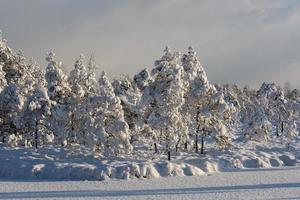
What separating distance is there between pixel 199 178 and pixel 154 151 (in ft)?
48.1

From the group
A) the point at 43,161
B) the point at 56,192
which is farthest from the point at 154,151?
the point at 56,192

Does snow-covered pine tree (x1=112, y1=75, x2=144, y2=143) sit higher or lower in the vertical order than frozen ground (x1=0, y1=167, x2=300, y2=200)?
higher

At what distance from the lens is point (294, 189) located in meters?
28.0

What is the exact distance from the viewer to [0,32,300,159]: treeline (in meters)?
41.3

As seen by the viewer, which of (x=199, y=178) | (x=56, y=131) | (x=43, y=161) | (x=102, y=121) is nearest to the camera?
Result: (x=199, y=178)

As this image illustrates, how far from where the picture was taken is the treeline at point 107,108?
41.3m

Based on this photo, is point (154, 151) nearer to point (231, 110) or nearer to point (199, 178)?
point (231, 110)

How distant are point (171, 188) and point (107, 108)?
45.8 ft

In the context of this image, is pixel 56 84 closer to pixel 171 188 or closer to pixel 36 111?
pixel 36 111

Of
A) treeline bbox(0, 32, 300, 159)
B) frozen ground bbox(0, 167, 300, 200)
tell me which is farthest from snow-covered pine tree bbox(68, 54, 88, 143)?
frozen ground bbox(0, 167, 300, 200)

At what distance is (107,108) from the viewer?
1624 inches

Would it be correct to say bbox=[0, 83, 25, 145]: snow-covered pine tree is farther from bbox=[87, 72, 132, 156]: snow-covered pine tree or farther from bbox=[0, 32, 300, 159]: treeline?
bbox=[87, 72, 132, 156]: snow-covered pine tree

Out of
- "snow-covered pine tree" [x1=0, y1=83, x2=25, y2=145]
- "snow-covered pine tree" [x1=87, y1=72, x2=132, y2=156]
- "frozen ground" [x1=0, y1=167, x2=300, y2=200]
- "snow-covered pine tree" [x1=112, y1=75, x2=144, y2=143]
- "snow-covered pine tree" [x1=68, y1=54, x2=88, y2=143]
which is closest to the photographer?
"frozen ground" [x1=0, y1=167, x2=300, y2=200]

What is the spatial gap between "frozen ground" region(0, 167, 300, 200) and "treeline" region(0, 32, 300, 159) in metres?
8.25
